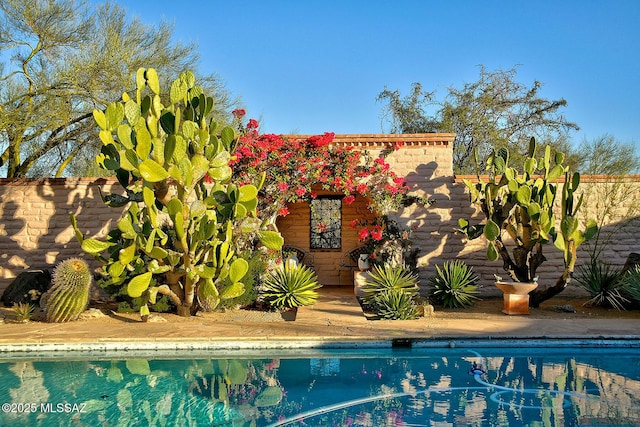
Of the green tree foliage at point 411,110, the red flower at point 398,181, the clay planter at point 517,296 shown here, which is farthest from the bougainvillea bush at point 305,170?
the green tree foliage at point 411,110

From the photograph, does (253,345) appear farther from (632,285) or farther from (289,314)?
(632,285)

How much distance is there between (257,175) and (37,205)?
4.87 metres

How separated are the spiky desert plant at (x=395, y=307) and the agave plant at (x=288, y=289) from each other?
1.35 meters

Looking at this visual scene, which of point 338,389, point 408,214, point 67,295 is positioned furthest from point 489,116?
point 338,389

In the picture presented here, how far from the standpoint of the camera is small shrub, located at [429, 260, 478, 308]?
396 inches

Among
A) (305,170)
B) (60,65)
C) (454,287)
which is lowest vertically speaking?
(454,287)

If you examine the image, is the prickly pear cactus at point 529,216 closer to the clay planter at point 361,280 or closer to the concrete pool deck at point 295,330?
the concrete pool deck at point 295,330

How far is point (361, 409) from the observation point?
4.95 metres

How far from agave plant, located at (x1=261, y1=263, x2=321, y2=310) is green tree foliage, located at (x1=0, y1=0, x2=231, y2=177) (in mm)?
5894

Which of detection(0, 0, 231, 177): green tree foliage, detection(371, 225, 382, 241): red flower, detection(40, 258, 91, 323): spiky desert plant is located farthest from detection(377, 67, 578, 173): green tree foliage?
detection(40, 258, 91, 323): spiky desert plant

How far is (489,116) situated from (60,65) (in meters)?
14.3

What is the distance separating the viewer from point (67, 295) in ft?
27.7

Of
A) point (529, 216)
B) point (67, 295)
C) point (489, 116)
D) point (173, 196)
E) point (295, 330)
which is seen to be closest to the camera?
point (295, 330)

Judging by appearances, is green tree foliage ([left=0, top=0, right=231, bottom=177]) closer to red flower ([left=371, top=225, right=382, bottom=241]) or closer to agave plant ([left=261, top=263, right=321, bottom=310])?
agave plant ([left=261, top=263, right=321, bottom=310])
